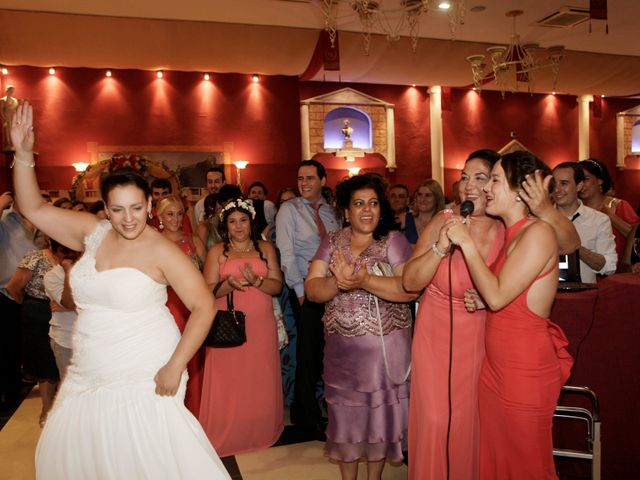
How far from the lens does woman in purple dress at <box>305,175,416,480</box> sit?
2.78 m

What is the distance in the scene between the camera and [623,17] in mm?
10453

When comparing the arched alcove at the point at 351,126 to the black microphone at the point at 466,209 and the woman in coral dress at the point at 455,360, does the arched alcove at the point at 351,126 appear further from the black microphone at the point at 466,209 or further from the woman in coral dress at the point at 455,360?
the black microphone at the point at 466,209

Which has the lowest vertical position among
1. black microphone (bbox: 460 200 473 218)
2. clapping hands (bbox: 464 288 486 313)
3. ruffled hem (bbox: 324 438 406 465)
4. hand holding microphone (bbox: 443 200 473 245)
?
ruffled hem (bbox: 324 438 406 465)

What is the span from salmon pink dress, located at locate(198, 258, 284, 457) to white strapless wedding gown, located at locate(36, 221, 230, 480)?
1.64 meters

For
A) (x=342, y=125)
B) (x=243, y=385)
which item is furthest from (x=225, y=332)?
(x=342, y=125)

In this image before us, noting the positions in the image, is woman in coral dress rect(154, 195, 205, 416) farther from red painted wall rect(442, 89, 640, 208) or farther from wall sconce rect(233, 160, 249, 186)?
red painted wall rect(442, 89, 640, 208)

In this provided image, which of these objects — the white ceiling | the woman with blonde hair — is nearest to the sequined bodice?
the woman with blonde hair

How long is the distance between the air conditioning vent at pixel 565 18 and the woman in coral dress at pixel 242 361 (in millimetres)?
8777

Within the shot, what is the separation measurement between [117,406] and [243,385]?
1.80m

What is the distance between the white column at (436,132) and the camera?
13805mm

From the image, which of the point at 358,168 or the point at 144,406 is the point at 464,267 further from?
the point at 358,168

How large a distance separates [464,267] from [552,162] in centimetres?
1460

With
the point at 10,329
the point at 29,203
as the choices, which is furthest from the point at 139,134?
the point at 29,203

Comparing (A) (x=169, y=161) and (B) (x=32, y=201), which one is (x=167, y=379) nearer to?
(B) (x=32, y=201)
